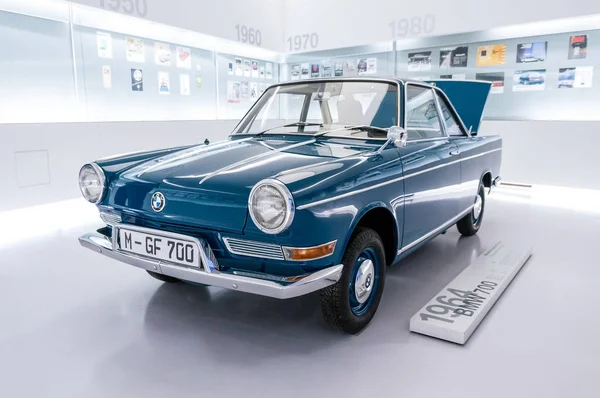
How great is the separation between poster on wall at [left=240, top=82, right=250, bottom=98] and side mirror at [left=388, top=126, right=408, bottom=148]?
6.56m

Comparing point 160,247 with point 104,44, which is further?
point 104,44

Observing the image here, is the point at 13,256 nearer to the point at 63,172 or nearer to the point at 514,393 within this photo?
the point at 63,172

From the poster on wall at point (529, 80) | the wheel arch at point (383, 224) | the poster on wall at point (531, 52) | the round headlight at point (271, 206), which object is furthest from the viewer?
the poster on wall at point (529, 80)

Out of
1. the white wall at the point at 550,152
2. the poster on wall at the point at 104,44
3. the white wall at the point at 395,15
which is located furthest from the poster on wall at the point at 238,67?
the white wall at the point at 550,152

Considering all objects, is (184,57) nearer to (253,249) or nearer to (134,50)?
(134,50)

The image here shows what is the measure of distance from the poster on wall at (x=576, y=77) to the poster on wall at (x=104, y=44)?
6.56 meters

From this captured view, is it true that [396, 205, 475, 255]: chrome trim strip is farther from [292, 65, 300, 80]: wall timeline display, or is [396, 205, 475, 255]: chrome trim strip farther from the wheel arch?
[292, 65, 300, 80]: wall timeline display

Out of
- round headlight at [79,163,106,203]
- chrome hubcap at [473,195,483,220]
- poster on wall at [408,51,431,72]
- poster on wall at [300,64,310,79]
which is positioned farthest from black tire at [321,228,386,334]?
poster on wall at [300,64,310,79]

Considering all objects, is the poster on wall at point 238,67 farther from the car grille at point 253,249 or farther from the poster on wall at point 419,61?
the car grille at point 253,249

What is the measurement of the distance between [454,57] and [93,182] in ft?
21.8

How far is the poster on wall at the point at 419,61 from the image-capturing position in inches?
302

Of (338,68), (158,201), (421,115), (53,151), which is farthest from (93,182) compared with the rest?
(338,68)

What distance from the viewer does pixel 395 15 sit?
291 inches

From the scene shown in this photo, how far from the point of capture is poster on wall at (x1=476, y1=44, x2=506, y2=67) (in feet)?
23.0
